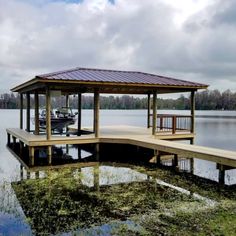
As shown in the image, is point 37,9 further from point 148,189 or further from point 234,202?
point 234,202

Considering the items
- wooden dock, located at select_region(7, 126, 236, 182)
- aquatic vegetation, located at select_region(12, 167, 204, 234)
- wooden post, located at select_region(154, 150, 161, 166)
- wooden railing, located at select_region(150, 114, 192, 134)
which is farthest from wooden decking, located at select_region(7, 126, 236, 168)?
wooden railing, located at select_region(150, 114, 192, 134)

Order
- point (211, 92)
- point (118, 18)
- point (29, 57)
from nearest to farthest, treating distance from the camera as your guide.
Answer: point (118, 18) < point (29, 57) < point (211, 92)

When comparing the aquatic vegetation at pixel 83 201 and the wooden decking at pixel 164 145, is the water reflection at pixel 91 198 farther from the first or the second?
the wooden decking at pixel 164 145

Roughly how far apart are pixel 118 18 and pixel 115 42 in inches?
134

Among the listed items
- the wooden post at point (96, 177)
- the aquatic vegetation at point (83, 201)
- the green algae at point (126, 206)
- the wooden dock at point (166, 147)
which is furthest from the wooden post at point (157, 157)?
the aquatic vegetation at point (83, 201)

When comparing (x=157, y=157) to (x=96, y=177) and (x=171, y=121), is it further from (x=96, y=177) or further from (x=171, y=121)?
(x=171, y=121)

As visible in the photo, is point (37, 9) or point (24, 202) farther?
point (37, 9)

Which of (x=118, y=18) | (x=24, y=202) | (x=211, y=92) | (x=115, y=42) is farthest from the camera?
(x=211, y=92)

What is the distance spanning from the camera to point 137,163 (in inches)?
353

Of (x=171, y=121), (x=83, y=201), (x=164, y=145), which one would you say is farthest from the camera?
(x=171, y=121)

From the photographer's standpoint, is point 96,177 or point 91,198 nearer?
point 91,198

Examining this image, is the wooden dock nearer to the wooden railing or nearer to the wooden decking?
the wooden decking

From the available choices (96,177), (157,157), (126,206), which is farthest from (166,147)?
(126,206)

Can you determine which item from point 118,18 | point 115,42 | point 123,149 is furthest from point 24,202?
point 115,42
